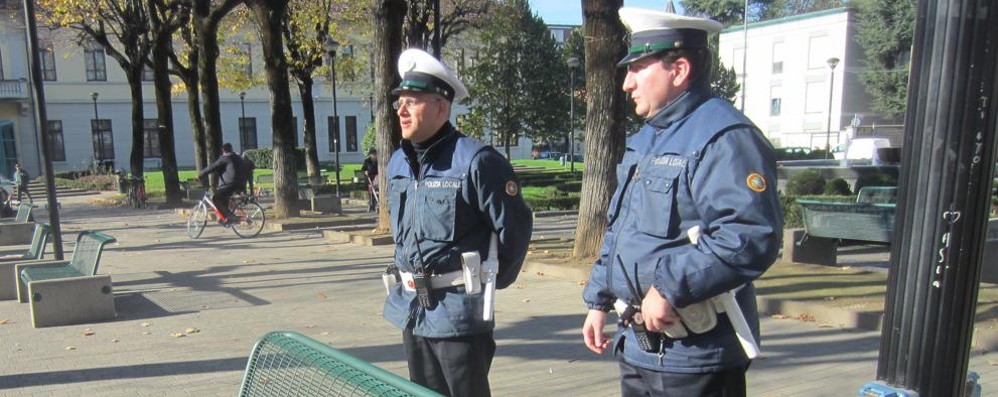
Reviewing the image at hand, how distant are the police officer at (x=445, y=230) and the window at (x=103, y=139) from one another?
2080 inches

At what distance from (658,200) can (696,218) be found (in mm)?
123

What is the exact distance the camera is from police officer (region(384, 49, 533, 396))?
286cm

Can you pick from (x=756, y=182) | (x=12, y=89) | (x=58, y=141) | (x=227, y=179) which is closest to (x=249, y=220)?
(x=227, y=179)

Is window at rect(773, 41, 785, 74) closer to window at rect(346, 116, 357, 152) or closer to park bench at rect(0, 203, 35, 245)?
window at rect(346, 116, 357, 152)

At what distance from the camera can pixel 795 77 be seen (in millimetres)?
53125

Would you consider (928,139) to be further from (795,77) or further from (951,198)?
(795,77)

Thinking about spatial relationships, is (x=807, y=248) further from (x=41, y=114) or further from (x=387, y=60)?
(x=41, y=114)

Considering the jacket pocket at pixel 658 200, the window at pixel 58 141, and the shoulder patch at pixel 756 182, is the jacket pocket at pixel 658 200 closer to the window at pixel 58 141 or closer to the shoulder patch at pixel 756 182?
the shoulder patch at pixel 756 182

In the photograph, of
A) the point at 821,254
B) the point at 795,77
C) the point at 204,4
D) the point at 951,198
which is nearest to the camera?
the point at 951,198

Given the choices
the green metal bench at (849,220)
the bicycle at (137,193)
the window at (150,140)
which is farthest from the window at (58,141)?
the green metal bench at (849,220)

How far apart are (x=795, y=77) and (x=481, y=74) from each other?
95.1 feet

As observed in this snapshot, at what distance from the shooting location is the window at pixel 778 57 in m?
54.7

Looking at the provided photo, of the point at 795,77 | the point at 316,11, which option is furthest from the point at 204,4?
the point at 795,77

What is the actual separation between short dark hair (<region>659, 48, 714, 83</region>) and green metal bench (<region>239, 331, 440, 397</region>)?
1.20 metres
